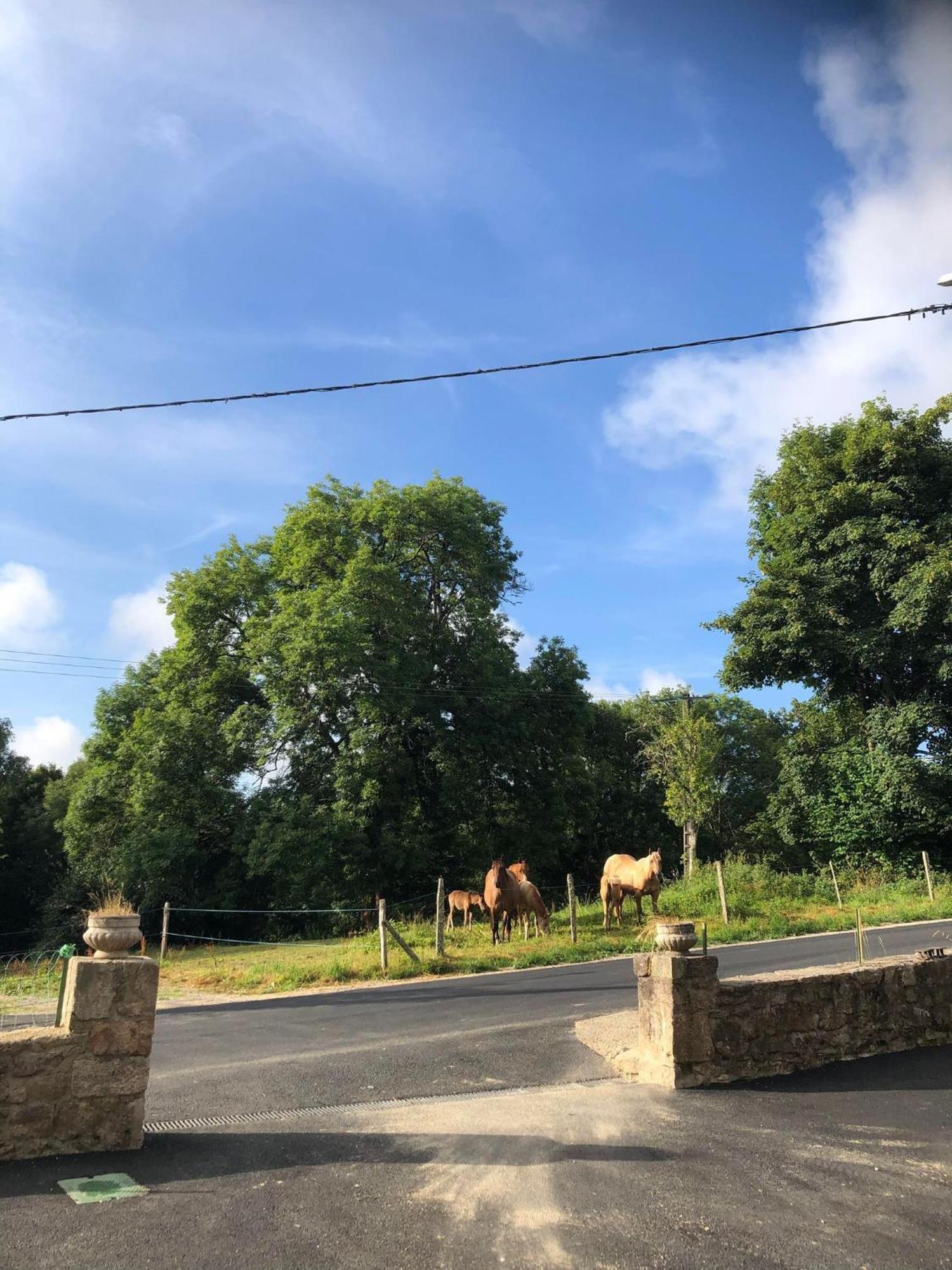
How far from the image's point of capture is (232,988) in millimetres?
16297

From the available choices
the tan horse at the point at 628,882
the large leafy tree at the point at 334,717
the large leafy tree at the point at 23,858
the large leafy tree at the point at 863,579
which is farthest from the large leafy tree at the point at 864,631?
the large leafy tree at the point at 23,858

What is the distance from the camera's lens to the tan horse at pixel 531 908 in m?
21.0

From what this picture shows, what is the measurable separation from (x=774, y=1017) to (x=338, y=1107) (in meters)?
3.81

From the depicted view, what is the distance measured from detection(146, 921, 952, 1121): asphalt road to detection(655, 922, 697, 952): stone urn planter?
4.74 ft

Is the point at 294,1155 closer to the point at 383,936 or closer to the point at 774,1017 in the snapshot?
the point at 774,1017

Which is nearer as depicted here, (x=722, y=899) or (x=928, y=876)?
(x=722, y=899)

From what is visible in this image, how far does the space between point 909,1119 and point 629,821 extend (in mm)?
40120

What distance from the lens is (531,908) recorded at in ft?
69.6

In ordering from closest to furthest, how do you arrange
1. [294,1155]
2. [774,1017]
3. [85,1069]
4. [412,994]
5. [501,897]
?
[85,1069] → [294,1155] → [774,1017] → [412,994] → [501,897]

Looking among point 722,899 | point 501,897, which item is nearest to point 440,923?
point 501,897

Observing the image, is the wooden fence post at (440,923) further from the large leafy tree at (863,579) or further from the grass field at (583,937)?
the large leafy tree at (863,579)

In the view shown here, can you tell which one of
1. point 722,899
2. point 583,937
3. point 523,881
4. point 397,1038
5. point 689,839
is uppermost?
point 689,839

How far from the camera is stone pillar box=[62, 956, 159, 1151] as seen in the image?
506 cm

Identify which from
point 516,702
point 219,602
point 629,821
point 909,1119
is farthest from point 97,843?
point 909,1119
